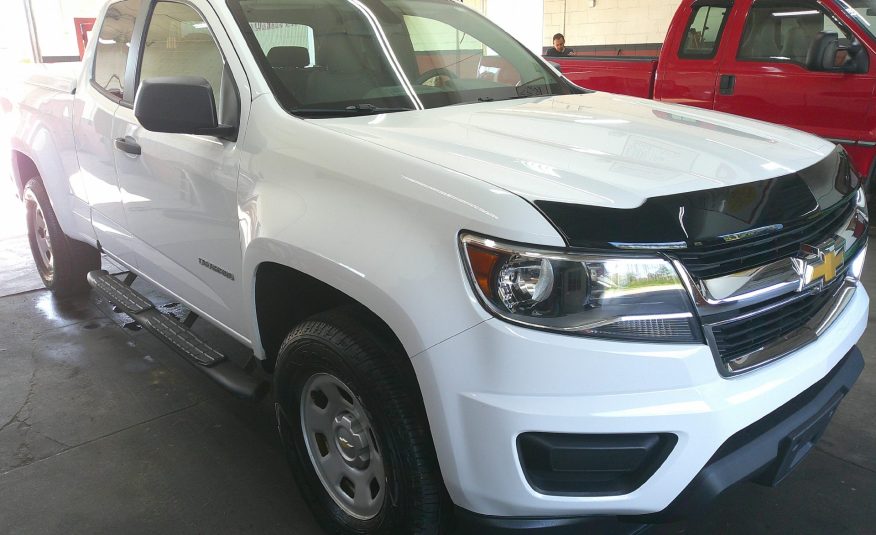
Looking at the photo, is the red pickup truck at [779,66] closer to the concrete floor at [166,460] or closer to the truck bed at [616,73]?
the truck bed at [616,73]

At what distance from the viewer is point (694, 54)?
5.33 metres

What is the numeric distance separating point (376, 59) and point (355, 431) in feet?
3.91

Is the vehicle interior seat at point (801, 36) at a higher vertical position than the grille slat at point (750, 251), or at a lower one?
higher

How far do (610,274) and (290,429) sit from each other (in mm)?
1109

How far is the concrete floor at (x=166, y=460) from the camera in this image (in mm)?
2150

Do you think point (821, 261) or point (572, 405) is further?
point (821, 261)

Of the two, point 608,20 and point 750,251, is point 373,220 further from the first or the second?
point 608,20

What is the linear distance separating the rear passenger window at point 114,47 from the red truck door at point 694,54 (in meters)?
3.87

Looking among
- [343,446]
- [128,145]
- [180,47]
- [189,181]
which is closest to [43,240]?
[128,145]

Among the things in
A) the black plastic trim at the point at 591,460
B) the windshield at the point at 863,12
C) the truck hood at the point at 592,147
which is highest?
the windshield at the point at 863,12

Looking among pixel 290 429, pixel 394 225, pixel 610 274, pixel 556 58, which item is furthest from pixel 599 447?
pixel 556 58

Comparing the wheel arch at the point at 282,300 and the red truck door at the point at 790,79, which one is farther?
the red truck door at the point at 790,79

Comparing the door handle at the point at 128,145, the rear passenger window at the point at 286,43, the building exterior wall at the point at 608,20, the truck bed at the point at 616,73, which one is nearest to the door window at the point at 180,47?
the rear passenger window at the point at 286,43

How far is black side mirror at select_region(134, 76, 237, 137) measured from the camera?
6.33ft
